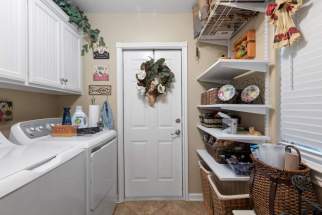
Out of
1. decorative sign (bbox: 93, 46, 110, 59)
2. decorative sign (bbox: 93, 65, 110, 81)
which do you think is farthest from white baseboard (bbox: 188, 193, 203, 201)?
decorative sign (bbox: 93, 46, 110, 59)

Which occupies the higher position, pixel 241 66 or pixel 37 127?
pixel 241 66

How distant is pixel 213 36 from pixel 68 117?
199 centimetres

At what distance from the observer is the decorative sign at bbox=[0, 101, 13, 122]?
1.92m

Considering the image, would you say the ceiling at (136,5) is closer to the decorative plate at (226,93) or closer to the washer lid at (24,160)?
the decorative plate at (226,93)

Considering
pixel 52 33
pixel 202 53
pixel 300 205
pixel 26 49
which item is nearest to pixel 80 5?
pixel 52 33

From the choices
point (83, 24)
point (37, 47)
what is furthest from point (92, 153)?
point (83, 24)

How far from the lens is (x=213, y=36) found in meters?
2.77

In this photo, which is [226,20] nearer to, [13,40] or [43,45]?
[43,45]

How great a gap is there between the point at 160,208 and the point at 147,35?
2243mm

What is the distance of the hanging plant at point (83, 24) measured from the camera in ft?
8.17

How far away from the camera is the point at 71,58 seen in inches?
102

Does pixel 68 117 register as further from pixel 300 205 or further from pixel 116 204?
pixel 300 205

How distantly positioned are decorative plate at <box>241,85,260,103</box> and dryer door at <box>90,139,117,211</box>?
135 centimetres

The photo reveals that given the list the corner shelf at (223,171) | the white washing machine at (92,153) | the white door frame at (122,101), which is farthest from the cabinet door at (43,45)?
the corner shelf at (223,171)
